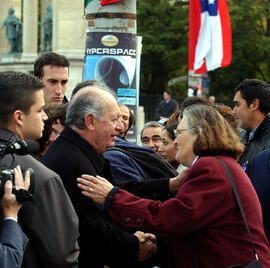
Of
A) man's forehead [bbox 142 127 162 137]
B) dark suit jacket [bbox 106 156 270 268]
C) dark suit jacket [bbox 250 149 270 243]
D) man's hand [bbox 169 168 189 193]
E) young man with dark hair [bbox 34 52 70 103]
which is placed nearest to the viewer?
dark suit jacket [bbox 106 156 270 268]

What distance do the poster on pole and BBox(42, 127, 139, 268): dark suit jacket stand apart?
2.63 metres

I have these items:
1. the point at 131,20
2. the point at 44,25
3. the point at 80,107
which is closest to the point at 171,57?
the point at 44,25

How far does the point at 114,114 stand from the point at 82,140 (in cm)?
27

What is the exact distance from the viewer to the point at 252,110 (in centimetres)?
649

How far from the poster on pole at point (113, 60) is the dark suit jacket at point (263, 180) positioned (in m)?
2.00

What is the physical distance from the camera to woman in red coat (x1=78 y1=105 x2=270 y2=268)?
3971 mm

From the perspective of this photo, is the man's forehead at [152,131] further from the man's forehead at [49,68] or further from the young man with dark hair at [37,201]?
the young man with dark hair at [37,201]

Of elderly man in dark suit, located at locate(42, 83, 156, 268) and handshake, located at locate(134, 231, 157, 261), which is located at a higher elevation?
elderly man in dark suit, located at locate(42, 83, 156, 268)

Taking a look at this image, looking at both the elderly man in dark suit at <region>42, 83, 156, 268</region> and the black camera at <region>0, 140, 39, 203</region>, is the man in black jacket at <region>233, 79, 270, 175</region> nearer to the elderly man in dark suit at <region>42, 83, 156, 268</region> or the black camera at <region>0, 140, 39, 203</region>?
the elderly man in dark suit at <region>42, 83, 156, 268</region>

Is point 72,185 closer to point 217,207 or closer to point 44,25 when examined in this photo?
point 217,207

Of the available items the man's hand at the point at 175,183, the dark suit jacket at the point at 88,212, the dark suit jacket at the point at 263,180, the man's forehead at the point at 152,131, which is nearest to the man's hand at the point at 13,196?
the dark suit jacket at the point at 88,212

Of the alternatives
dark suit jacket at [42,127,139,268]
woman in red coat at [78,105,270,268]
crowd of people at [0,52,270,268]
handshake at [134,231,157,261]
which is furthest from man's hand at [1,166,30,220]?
handshake at [134,231,157,261]

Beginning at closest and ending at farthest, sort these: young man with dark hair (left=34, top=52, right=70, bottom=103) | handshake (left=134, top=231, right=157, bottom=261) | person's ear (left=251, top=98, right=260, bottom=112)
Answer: handshake (left=134, top=231, right=157, bottom=261), person's ear (left=251, top=98, right=260, bottom=112), young man with dark hair (left=34, top=52, right=70, bottom=103)

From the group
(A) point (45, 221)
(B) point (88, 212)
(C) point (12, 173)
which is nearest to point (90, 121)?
(B) point (88, 212)
